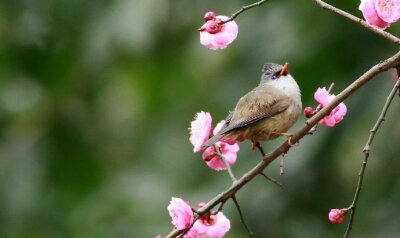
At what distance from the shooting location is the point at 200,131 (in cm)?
280

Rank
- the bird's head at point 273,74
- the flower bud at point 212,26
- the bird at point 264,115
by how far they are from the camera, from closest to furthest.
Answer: the flower bud at point 212,26, the bird at point 264,115, the bird's head at point 273,74

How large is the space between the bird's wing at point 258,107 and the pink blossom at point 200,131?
5 cm

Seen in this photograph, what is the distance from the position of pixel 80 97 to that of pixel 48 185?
65 cm

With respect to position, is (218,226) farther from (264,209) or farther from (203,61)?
(203,61)

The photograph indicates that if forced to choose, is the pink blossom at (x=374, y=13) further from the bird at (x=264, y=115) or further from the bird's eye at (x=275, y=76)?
the bird's eye at (x=275, y=76)

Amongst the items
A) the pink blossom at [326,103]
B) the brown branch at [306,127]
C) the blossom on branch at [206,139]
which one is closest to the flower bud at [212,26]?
the blossom on branch at [206,139]

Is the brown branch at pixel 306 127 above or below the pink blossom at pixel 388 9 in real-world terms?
below

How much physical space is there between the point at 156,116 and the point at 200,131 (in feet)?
11.0

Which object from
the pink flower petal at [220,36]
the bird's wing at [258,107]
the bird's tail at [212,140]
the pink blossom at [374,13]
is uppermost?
the pink flower petal at [220,36]

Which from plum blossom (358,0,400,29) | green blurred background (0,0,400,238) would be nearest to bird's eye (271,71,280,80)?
plum blossom (358,0,400,29)

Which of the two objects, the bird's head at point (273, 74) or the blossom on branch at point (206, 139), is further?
the bird's head at point (273, 74)

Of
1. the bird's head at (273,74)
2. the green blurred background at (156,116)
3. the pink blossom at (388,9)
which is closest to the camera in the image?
the pink blossom at (388,9)

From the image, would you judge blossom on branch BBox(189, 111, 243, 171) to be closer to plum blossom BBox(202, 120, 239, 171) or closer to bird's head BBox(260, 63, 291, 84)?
plum blossom BBox(202, 120, 239, 171)

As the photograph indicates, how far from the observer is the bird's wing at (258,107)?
288cm
